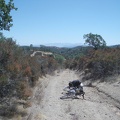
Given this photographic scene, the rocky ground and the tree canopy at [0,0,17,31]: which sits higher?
the tree canopy at [0,0,17,31]

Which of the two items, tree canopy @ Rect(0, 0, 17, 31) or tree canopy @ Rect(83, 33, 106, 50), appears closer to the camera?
tree canopy @ Rect(0, 0, 17, 31)

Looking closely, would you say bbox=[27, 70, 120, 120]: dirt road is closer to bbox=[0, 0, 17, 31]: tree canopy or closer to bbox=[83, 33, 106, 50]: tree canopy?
bbox=[0, 0, 17, 31]: tree canopy

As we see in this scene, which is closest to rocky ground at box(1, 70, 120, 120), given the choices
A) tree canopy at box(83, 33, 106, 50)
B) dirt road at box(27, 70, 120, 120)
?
dirt road at box(27, 70, 120, 120)

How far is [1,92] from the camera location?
19.6 m

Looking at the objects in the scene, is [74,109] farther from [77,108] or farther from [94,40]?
[94,40]

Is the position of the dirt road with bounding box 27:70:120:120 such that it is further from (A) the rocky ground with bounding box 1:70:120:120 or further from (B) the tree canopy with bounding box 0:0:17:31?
(B) the tree canopy with bounding box 0:0:17:31

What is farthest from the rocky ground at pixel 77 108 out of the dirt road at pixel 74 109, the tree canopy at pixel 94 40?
the tree canopy at pixel 94 40

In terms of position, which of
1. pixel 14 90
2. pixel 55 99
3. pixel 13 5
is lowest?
pixel 55 99

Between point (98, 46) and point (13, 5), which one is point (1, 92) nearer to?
point (13, 5)

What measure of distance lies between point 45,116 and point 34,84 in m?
17.0

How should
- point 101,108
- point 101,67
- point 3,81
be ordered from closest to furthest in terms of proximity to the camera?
point 3,81, point 101,108, point 101,67

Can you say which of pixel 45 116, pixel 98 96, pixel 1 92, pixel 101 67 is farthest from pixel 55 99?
pixel 101 67

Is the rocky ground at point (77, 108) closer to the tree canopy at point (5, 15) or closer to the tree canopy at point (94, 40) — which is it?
the tree canopy at point (5, 15)

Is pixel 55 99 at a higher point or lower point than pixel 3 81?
lower
